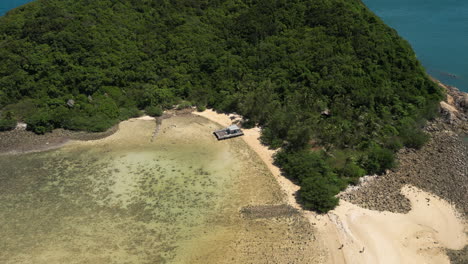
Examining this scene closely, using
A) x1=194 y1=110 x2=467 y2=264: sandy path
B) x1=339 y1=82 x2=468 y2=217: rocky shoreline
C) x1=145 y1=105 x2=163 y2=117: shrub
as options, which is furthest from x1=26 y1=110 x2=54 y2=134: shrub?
x1=339 y1=82 x2=468 y2=217: rocky shoreline

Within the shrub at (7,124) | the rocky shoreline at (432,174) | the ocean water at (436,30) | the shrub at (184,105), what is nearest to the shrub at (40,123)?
the shrub at (7,124)

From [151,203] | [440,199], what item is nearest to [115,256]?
[151,203]

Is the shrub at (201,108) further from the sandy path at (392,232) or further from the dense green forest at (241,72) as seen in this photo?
the sandy path at (392,232)

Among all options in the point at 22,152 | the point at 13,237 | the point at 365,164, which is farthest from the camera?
the point at 22,152

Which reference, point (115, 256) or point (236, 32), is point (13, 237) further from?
point (236, 32)

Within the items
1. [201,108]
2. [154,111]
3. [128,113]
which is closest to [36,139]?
→ [128,113]

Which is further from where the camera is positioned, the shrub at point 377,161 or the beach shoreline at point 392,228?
the shrub at point 377,161
